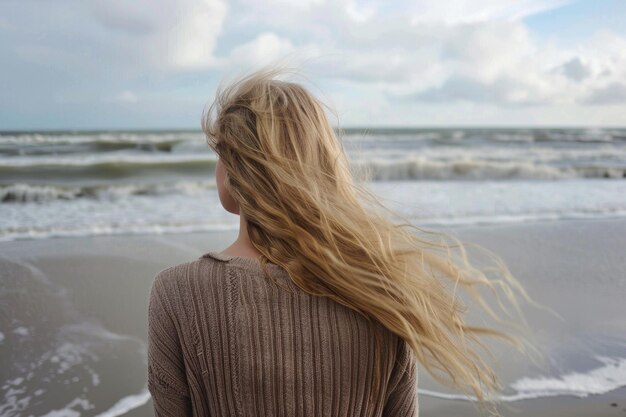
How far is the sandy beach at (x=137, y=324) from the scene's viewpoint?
116 inches

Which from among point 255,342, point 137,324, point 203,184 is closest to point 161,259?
point 137,324

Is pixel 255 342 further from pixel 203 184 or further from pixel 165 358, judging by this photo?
pixel 203 184

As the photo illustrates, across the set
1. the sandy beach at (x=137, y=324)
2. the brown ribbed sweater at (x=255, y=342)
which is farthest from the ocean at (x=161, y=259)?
the brown ribbed sweater at (x=255, y=342)

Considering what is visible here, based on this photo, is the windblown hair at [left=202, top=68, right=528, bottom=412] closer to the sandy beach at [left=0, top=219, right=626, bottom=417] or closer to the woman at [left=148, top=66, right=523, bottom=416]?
the woman at [left=148, top=66, right=523, bottom=416]

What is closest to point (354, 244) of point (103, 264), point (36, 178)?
point (103, 264)

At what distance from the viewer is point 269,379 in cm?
122

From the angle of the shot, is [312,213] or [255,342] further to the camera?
[312,213]

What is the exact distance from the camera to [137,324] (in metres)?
3.86

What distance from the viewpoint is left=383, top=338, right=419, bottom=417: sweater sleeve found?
1354mm

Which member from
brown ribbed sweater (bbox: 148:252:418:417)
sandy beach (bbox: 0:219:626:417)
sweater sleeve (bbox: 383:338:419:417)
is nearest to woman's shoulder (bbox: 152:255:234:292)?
brown ribbed sweater (bbox: 148:252:418:417)

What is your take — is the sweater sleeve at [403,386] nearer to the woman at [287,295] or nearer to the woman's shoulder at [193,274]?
the woman at [287,295]

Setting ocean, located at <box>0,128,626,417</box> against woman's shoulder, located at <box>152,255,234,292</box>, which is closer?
woman's shoulder, located at <box>152,255,234,292</box>

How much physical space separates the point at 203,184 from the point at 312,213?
10192 millimetres

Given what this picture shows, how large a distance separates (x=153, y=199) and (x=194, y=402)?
834cm
